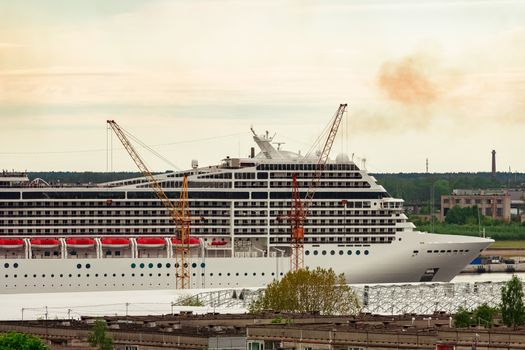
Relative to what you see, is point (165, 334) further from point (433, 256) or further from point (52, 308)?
point (433, 256)

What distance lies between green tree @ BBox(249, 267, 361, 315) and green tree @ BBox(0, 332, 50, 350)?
3231 cm

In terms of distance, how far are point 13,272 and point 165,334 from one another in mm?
66209

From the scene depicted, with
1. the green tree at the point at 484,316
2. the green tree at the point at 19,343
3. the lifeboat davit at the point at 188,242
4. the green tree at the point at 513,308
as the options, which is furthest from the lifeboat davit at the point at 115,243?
the green tree at the point at 19,343

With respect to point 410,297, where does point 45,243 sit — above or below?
above

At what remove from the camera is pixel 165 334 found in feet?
Result: 271

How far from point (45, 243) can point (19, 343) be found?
70.5m

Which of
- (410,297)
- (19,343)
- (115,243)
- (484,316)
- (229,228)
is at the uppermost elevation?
(229,228)

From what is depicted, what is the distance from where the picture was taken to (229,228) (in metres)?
153

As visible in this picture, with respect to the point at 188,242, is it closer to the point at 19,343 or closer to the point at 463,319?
the point at 463,319

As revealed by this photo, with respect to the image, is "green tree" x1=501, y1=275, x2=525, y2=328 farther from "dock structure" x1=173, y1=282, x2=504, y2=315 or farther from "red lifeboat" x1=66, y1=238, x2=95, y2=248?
"red lifeboat" x1=66, y1=238, x2=95, y2=248

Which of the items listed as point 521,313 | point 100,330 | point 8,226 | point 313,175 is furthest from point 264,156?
point 100,330

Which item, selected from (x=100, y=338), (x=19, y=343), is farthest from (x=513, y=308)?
(x=19, y=343)

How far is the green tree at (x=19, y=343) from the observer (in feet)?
259

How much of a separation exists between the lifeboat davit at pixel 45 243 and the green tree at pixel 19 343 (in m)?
68.9
